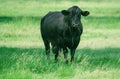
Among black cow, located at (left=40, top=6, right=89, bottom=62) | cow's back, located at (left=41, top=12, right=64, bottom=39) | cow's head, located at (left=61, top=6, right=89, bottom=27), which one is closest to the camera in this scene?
cow's head, located at (left=61, top=6, right=89, bottom=27)

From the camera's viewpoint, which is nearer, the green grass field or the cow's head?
the green grass field

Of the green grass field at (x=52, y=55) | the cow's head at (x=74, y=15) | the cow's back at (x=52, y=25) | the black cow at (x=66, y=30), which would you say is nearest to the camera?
the green grass field at (x=52, y=55)

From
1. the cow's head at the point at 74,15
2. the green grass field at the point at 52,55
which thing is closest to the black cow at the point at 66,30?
the cow's head at the point at 74,15

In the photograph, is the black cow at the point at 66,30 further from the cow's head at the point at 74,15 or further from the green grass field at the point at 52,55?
the green grass field at the point at 52,55

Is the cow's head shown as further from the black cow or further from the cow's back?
the cow's back

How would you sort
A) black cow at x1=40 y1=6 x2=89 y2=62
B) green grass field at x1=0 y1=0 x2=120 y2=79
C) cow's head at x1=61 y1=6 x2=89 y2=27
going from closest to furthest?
1. green grass field at x1=0 y1=0 x2=120 y2=79
2. cow's head at x1=61 y1=6 x2=89 y2=27
3. black cow at x1=40 y1=6 x2=89 y2=62

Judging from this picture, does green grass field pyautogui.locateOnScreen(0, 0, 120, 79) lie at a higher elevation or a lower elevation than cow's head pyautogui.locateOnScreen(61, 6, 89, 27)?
lower

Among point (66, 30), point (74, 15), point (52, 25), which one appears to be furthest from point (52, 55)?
point (74, 15)

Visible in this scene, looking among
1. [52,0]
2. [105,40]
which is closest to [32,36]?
→ [105,40]

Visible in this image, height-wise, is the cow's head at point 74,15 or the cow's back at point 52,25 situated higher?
the cow's head at point 74,15

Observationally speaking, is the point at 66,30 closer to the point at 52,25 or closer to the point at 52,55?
the point at 52,25

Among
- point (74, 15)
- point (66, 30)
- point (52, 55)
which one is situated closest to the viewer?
point (74, 15)

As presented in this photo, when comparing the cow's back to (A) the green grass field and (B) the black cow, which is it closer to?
(B) the black cow

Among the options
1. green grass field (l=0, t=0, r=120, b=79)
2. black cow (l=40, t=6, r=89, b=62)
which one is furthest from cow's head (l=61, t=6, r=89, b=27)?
green grass field (l=0, t=0, r=120, b=79)
